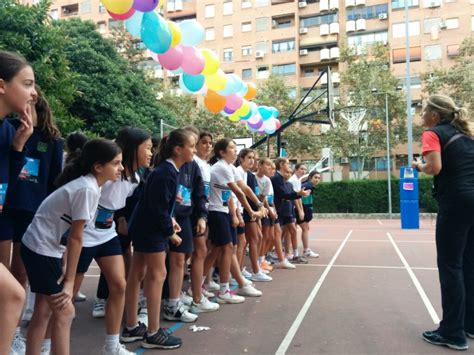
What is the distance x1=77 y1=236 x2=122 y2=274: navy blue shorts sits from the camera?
306 cm

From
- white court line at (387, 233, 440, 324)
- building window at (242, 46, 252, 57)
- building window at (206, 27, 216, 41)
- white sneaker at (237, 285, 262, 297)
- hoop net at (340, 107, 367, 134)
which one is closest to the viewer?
white court line at (387, 233, 440, 324)

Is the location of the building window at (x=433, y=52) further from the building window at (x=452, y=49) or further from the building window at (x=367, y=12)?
the building window at (x=367, y=12)

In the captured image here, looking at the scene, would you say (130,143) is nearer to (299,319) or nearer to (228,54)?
(299,319)

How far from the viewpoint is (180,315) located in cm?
424

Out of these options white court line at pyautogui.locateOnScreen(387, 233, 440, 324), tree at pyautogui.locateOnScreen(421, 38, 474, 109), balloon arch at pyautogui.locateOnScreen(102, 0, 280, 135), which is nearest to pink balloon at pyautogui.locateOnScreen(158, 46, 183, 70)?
balloon arch at pyautogui.locateOnScreen(102, 0, 280, 135)

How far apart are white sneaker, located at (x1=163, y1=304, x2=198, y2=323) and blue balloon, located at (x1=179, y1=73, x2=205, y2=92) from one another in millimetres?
4552

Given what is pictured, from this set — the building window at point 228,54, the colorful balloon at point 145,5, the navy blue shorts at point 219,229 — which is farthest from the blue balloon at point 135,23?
the building window at point 228,54

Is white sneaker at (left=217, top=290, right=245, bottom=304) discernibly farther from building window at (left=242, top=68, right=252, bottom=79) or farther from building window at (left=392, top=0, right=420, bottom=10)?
building window at (left=242, top=68, right=252, bottom=79)

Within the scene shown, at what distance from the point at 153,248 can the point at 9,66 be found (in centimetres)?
185

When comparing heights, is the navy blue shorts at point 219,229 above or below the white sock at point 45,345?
above

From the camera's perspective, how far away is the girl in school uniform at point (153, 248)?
350 centimetres

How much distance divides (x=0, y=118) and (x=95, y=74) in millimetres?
16093

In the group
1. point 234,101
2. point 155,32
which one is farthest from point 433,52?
point 155,32

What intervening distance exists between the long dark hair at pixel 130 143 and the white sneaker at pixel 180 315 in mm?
1432
